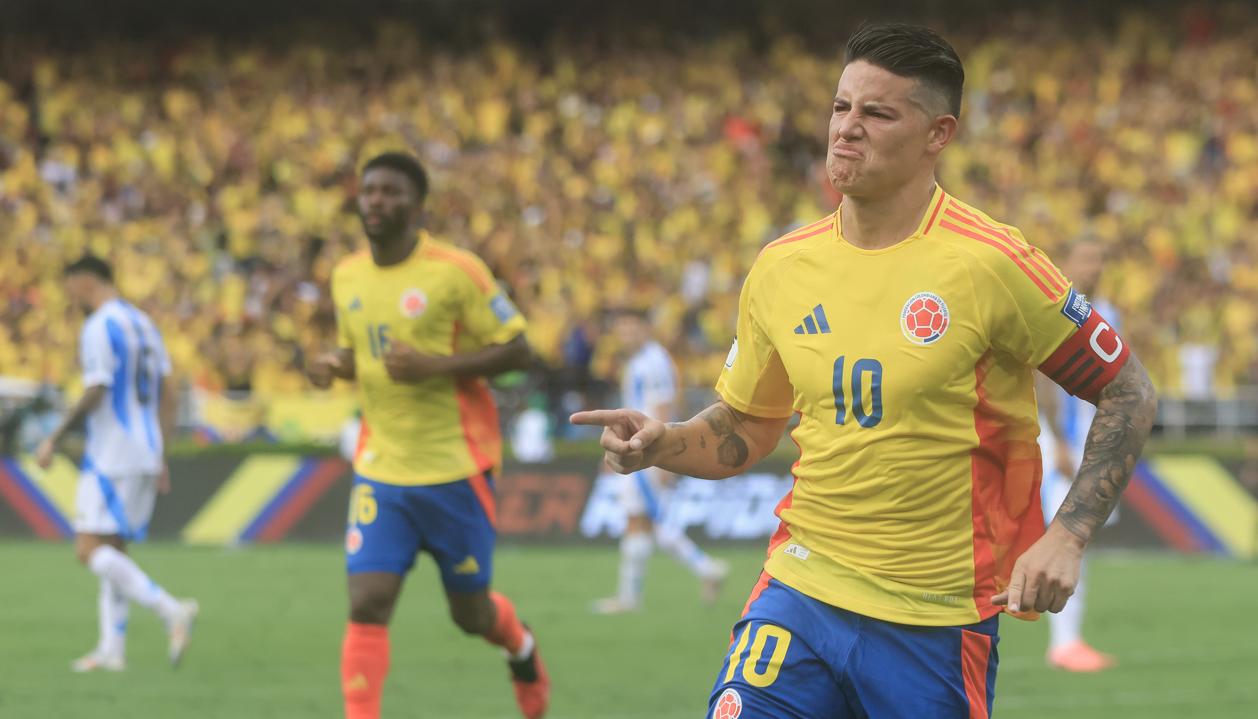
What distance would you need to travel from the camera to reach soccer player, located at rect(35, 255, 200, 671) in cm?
1104

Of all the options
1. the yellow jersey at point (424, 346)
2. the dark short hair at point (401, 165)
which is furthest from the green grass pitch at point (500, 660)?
the dark short hair at point (401, 165)

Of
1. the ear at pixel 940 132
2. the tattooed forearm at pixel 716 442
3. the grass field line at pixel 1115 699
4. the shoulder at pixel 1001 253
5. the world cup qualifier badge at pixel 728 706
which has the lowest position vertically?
the grass field line at pixel 1115 699

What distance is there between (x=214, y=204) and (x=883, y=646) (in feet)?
88.9

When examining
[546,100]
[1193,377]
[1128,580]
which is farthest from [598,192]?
[1128,580]

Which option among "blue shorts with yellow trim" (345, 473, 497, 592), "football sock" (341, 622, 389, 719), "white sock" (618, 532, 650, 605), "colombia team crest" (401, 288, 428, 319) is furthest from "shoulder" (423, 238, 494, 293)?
"white sock" (618, 532, 650, 605)

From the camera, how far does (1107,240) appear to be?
26500 millimetres

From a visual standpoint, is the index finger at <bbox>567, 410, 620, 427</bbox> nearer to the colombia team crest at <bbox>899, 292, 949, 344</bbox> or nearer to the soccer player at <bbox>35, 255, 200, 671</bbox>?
the colombia team crest at <bbox>899, 292, 949, 344</bbox>

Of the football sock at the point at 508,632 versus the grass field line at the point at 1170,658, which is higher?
the football sock at the point at 508,632

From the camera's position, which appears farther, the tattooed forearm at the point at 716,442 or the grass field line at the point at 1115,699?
the grass field line at the point at 1115,699

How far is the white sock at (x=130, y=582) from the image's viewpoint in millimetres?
10891

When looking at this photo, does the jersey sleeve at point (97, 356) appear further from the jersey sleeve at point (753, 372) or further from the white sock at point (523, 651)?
the jersey sleeve at point (753, 372)

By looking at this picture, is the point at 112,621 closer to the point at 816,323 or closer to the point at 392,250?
the point at 392,250

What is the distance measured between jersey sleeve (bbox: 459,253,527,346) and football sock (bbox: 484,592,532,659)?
1230 mm

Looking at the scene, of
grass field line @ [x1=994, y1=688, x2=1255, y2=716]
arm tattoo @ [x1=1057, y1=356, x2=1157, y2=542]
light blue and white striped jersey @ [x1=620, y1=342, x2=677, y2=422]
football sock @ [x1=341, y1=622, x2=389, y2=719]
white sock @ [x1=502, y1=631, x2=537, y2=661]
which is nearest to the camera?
arm tattoo @ [x1=1057, y1=356, x2=1157, y2=542]
